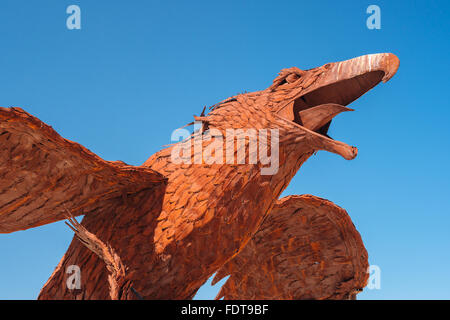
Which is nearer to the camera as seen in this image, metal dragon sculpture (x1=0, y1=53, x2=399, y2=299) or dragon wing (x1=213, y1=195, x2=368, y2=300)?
metal dragon sculpture (x1=0, y1=53, x2=399, y2=299)

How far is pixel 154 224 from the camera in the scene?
2932 mm

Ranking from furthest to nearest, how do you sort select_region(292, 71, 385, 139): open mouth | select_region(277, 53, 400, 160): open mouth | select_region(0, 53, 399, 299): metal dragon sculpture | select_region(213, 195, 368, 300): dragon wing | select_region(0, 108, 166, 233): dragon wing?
select_region(213, 195, 368, 300): dragon wing, select_region(292, 71, 385, 139): open mouth, select_region(277, 53, 400, 160): open mouth, select_region(0, 53, 399, 299): metal dragon sculpture, select_region(0, 108, 166, 233): dragon wing

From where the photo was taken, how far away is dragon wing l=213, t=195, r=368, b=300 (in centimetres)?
414

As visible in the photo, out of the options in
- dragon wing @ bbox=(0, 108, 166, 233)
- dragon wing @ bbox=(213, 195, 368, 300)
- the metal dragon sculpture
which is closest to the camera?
dragon wing @ bbox=(0, 108, 166, 233)

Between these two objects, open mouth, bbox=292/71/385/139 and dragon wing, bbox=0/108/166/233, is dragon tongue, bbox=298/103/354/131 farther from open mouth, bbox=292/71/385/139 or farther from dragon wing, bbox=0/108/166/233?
dragon wing, bbox=0/108/166/233

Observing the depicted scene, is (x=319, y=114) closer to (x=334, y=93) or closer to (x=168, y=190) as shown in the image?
(x=334, y=93)

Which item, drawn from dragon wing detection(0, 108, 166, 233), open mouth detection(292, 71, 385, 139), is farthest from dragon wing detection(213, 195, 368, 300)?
dragon wing detection(0, 108, 166, 233)

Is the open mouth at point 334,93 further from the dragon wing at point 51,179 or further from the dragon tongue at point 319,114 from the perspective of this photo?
the dragon wing at point 51,179

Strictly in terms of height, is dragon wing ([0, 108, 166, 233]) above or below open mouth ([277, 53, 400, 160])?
below

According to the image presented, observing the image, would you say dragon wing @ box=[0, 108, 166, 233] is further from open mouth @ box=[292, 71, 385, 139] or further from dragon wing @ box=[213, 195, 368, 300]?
dragon wing @ box=[213, 195, 368, 300]

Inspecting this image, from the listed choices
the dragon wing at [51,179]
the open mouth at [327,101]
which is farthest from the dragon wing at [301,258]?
the dragon wing at [51,179]

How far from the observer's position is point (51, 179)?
280cm

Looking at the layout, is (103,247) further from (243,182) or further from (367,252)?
(367,252)
